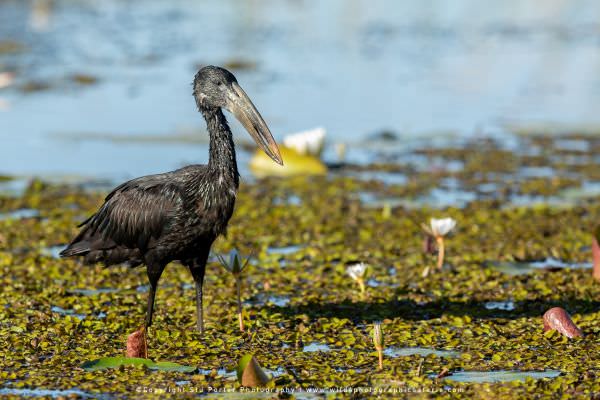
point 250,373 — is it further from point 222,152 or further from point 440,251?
point 440,251

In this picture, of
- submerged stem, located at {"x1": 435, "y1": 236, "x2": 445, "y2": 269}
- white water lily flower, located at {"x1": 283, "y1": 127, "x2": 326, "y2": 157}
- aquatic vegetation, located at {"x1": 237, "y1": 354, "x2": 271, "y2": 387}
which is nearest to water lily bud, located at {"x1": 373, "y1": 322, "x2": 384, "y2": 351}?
aquatic vegetation, located at {"x1": 237, "y1": 354, "x2": 271, "y2": 387}

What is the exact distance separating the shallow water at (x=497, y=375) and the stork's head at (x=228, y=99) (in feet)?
5.90

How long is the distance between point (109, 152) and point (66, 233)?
12.9 ft

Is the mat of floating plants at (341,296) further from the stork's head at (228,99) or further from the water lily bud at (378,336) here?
the stork's head at (228,99)

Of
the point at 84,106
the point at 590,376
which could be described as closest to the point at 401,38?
the point at 84,106

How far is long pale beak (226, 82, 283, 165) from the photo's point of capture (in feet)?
21.1

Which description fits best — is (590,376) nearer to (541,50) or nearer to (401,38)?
(541,50)

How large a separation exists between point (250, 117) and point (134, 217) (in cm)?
102

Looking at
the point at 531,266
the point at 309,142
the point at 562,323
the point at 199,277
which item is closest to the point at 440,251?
the point at 531,266

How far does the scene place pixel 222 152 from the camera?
20.8 feet

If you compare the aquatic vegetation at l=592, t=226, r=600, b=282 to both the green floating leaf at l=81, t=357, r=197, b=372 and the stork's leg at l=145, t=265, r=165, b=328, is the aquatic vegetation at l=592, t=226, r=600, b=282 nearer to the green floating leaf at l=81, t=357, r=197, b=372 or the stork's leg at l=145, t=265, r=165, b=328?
the stork's leg at l=145, t=265, r=165, b=328

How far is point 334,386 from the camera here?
5609 mm

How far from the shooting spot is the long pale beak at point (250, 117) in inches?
253

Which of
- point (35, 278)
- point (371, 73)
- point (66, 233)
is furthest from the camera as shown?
point (371, 73)
